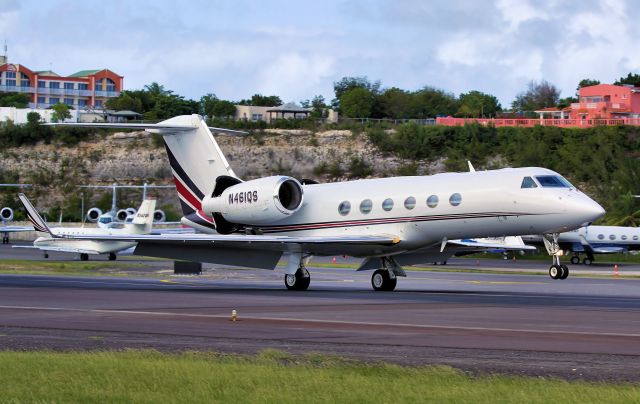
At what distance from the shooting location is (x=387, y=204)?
1201 inches

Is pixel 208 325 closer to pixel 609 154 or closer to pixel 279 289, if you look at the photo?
pixel 279 289

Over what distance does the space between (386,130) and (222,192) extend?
253 feet

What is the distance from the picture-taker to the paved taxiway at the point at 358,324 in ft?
47.0

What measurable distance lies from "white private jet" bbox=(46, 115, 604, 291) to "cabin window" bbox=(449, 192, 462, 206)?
0.03 meters

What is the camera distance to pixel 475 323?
1900cm

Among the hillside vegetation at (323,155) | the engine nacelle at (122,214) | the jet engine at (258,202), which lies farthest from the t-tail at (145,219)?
the hillside vegetation at (323,155)

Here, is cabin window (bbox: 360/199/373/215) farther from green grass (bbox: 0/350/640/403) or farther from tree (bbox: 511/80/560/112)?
tree (bbox: 511/80/560/112)

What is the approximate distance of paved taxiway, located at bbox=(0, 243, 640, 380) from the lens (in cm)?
1432

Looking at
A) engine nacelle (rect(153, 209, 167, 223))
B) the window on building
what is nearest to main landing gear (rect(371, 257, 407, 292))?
the window on building

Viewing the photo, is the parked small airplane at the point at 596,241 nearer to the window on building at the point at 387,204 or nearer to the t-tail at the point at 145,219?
the t-tail at the point at 145,219

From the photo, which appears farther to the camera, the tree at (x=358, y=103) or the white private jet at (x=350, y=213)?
the tree at (x=358, y=103)

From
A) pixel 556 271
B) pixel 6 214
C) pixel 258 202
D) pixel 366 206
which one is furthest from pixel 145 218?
pixel 6 214

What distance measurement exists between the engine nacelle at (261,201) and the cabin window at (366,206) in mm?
2061

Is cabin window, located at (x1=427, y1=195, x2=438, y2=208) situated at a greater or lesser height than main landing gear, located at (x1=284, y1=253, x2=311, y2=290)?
greater
